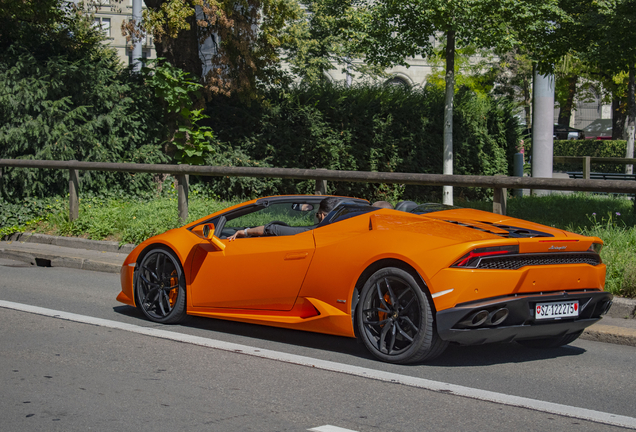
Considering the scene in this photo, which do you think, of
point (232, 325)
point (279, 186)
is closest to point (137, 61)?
point (279, 186)

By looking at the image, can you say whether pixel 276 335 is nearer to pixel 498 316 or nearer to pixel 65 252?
pixel 498 316

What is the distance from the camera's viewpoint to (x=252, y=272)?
5.84 meters

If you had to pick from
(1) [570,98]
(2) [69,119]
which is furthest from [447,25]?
(1) [570,98]

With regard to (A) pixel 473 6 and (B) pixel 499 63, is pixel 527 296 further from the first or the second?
(B) pixel 499 63

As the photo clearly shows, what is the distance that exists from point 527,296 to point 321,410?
1664 mm

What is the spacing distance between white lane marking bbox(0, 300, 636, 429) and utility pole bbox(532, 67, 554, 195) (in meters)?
13.3

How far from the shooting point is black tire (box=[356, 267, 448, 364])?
15.9 ft

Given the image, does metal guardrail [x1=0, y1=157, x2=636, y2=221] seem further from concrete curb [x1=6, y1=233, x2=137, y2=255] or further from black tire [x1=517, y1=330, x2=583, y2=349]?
black tire [x1=517, y1=330, x2=583, y2=349]

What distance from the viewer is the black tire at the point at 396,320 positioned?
4.86 metres

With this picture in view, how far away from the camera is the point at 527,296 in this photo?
4.82 metres

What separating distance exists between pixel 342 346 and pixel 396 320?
983 mm

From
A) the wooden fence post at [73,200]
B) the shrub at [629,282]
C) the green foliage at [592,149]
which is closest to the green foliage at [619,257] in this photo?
the shrub at [629,282]

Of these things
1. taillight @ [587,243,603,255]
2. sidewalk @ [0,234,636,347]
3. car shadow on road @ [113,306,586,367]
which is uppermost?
taillight @ [587,243,603,255]

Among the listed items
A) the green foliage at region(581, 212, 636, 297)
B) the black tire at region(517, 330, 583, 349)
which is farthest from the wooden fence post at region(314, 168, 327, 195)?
the black tire at region(517, 330, 583, 349)
